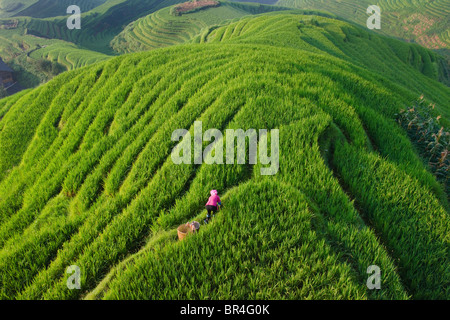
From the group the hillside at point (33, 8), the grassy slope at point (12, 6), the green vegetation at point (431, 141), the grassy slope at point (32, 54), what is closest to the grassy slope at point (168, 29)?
the grassy slope at point (32, 54)

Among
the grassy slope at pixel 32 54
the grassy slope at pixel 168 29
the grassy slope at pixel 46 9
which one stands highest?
the grassy slope at pixel 46 9

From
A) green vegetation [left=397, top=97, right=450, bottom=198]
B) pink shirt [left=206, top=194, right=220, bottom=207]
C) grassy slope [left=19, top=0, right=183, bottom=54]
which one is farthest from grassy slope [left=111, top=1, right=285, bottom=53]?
pink shirt [left=206, top=194, right=220, bottom=207]

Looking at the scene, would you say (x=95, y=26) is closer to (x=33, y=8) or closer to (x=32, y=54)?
(x=32, y=54)

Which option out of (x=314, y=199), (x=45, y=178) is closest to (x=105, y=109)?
(x=45, y=178)

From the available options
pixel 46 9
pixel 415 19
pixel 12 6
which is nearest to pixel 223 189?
pixel 415 19

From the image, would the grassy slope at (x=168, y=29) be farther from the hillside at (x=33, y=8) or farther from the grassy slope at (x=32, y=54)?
the hillside at (x=33, y=8)

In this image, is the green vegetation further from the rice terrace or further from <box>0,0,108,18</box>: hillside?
<box>0,0,108,18</box>: hillside
